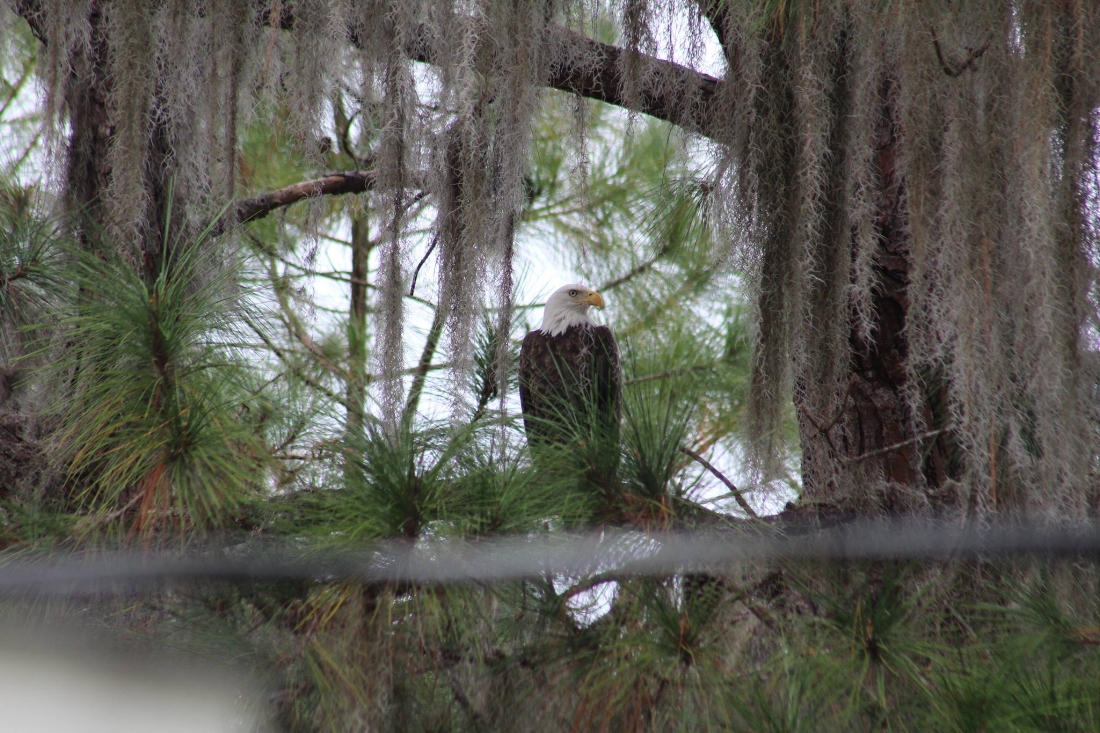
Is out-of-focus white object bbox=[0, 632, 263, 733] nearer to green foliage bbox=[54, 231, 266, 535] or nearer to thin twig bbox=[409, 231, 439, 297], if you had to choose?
green foliage bbox=[54, 231, 266, 535]

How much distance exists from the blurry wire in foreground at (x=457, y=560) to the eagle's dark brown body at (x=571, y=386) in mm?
172

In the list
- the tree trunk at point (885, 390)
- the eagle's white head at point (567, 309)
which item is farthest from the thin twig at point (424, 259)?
the eagle's white head at point (567, 309)

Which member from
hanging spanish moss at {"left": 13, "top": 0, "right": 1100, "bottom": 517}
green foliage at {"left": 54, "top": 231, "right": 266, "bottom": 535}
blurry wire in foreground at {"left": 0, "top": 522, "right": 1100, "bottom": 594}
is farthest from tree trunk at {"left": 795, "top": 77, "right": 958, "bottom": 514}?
green foliage at {"left": 54, "top": 231, "right": 266, "bottom": 535}

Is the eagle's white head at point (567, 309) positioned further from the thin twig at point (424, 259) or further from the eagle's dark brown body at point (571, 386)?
the thin twig at point (424, 259)

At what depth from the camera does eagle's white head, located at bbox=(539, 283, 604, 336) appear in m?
3.75

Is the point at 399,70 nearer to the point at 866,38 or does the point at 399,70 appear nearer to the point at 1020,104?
the point at 866,38

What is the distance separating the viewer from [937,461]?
2.21 metres

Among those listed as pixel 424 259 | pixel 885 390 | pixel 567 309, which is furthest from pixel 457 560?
pixel 567 309

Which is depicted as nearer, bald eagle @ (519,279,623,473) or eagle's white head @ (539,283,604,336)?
bald eagle @ (519,279,623,473)

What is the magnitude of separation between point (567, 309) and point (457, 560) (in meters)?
2.58

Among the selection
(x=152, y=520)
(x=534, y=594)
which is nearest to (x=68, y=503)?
(x=152, y=520)

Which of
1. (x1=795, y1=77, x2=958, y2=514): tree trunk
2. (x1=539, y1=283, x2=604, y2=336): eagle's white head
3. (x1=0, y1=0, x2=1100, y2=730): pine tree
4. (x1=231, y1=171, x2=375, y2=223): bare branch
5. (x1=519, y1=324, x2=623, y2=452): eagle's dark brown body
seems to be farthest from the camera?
(x1=539, y1=283, x2=604, y2=336): eagle's white head

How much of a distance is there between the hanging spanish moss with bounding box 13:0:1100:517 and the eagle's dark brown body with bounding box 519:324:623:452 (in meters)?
0.28

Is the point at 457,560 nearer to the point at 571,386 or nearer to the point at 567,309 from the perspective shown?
Answer: the point at 571,386
